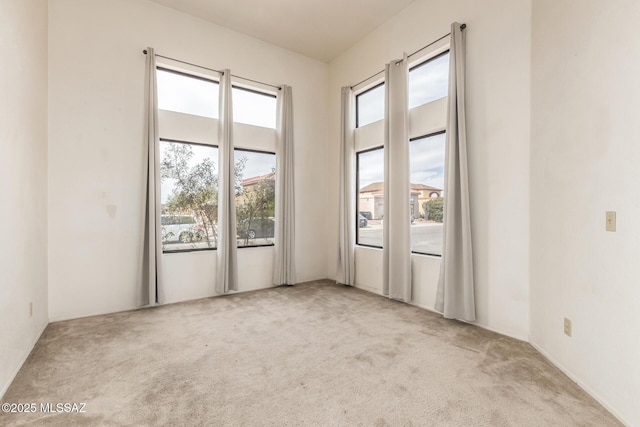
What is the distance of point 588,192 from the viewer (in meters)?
2.09

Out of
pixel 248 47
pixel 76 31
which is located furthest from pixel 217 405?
pixel 248 47

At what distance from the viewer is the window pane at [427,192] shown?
3.75 metres

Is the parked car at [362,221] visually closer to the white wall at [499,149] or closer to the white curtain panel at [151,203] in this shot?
the white wall at [499,149]

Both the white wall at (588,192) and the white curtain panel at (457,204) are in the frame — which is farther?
the white curtain panel at (457,204)

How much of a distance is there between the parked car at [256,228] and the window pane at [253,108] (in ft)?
5.07

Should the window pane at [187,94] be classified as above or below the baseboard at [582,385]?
above

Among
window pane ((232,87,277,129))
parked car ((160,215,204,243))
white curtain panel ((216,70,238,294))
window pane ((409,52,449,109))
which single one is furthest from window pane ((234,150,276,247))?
window pane ((409,52,449,109))

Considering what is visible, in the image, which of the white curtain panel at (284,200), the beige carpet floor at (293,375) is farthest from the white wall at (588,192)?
the white curtain panel at (284,200)

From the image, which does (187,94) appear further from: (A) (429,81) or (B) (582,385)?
(B) (582,385)

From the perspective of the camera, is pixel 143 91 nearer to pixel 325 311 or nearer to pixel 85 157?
pixel 85 157

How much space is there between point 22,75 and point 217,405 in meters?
3.05

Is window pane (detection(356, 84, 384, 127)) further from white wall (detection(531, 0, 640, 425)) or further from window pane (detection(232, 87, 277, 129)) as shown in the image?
white wall (detection(531, 0, 640, 425))

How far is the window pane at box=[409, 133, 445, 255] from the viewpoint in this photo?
3.75 meters

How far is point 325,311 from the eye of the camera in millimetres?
3719
